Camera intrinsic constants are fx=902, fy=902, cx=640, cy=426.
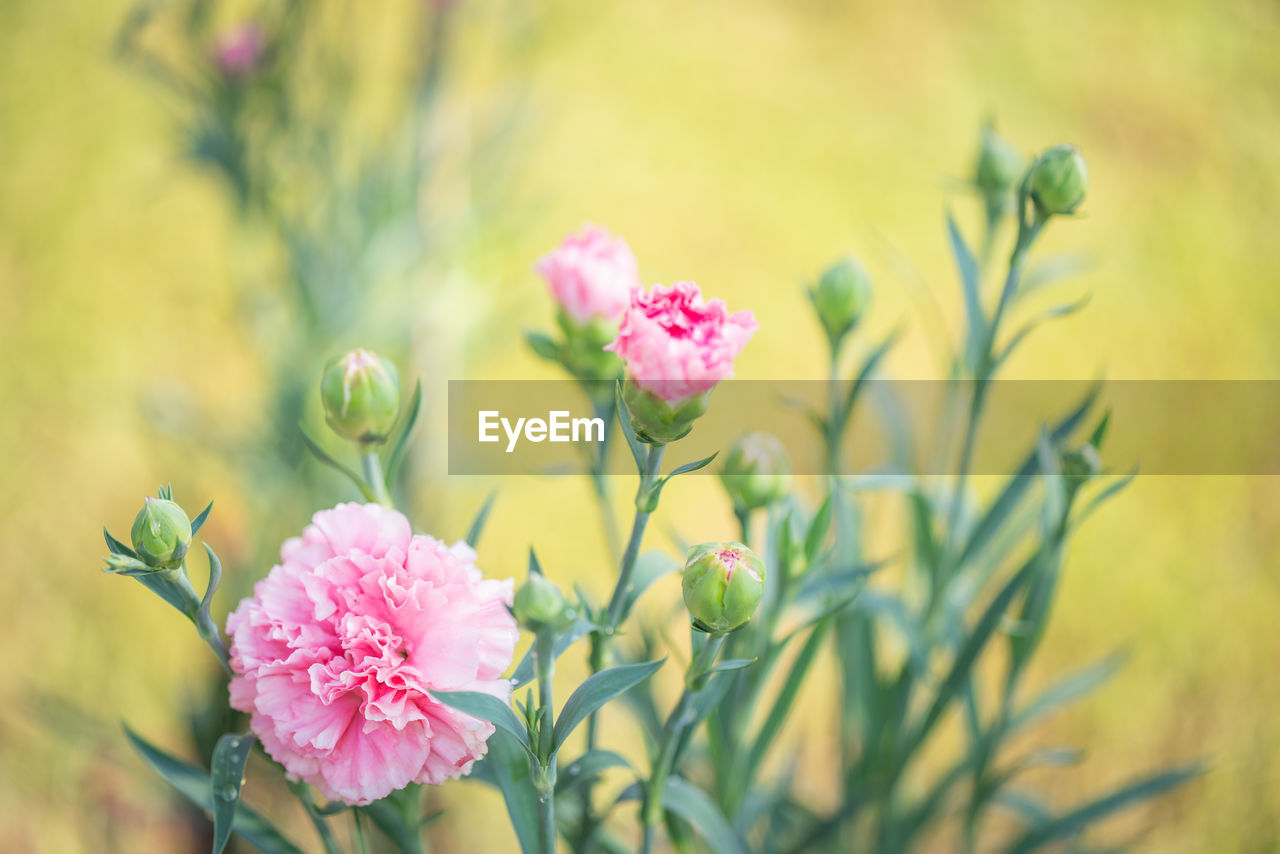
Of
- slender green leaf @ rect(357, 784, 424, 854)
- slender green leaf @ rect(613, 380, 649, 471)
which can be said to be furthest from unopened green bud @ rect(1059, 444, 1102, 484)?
slender green leaf @ rect(357, 784, 424, 854)

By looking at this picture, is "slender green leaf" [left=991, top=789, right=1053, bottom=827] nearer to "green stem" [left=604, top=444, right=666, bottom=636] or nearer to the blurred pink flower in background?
"green stem" [left=604, top=444, right=666, bottom=636]

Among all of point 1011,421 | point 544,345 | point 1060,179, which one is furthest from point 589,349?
point 1011,421

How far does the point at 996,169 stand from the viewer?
1.68 ft

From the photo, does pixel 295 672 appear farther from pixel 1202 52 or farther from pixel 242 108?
pixel 1202 52

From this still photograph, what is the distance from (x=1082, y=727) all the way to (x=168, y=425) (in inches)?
41.6

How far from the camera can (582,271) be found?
43cm

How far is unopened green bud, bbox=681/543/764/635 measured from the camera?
311mm

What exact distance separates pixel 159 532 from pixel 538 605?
132 mm

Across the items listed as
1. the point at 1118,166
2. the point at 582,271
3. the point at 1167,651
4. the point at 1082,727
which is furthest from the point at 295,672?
the point at 1118,166

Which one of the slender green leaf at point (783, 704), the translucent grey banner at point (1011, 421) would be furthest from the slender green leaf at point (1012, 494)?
the translucent grey banner at point (1011, 421)

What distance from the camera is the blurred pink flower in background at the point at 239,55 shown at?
30.8 inches

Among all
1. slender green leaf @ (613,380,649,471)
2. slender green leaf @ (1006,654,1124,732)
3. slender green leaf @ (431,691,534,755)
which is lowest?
slender green leaf @ (1006,654,1124,732)

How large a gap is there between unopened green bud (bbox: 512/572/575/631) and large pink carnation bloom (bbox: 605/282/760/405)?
2.9 inches

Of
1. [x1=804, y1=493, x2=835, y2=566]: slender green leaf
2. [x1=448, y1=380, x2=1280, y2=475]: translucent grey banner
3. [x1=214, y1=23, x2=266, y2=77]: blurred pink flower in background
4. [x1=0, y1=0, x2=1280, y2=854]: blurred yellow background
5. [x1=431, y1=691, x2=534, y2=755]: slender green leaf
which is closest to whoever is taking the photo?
[x1=431, y1=691, x2=534, y2=755]: slender green leaf
